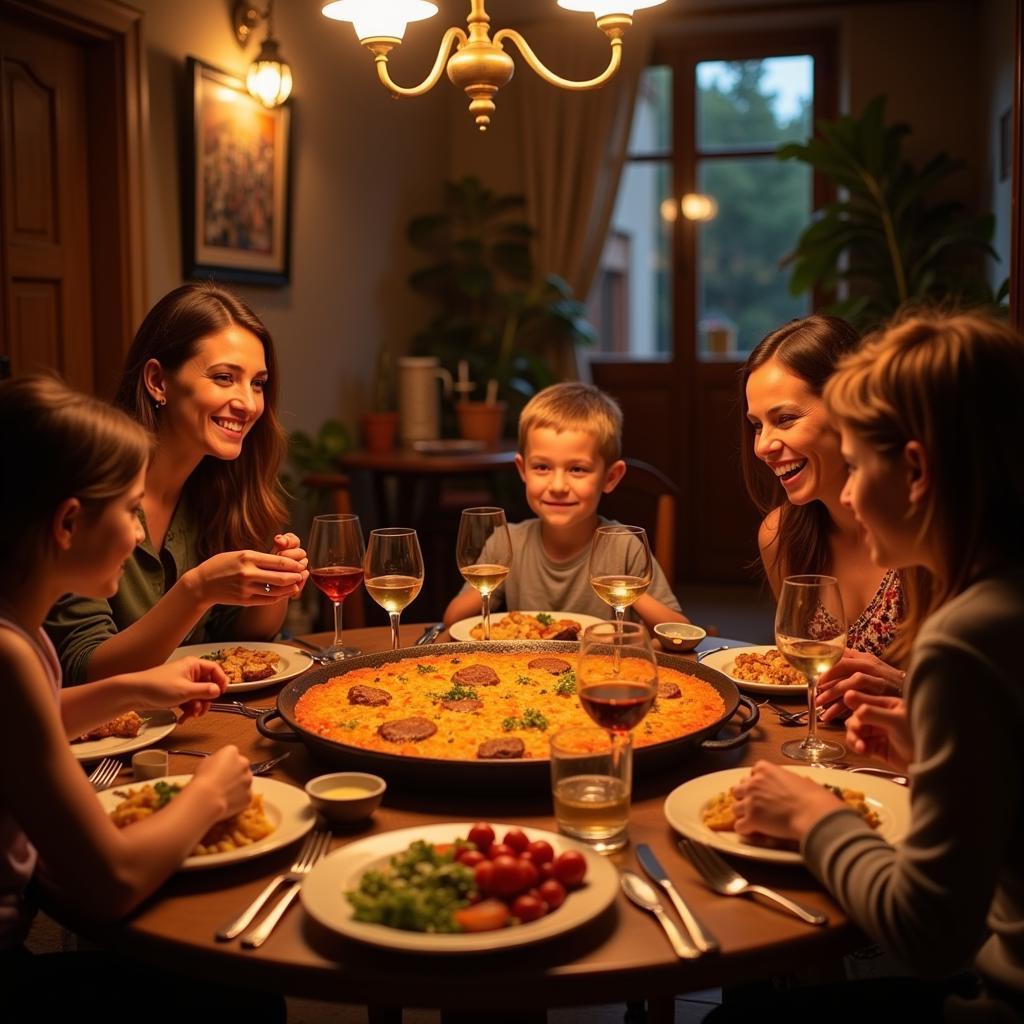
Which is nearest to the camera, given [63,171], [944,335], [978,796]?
[978,796]

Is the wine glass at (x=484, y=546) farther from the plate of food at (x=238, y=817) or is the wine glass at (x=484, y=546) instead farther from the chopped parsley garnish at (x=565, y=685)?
the plate of food at (x=238, y=817)

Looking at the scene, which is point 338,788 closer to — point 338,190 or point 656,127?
point 338,190

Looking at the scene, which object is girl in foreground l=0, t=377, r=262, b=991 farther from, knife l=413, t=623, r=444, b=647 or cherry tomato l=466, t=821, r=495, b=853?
knife l=413, t=623, r=444, b=647

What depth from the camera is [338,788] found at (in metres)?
1.34

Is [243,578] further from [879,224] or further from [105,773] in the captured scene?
[879,224]

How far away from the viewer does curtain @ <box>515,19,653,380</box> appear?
6.39 metres

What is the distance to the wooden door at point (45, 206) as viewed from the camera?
3625 millimetres

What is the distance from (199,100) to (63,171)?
63cm

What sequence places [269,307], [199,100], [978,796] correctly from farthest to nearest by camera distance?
[269,307], [199,100], [978,796]

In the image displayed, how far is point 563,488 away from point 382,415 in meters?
2.96

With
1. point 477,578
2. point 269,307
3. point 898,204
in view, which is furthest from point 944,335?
point 898,204

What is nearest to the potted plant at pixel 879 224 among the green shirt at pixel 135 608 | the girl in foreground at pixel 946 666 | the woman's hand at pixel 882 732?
the green shirt at pixel 135 608

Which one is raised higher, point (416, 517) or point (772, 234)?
point (772, 234)

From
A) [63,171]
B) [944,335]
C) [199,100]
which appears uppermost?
[199,100]
